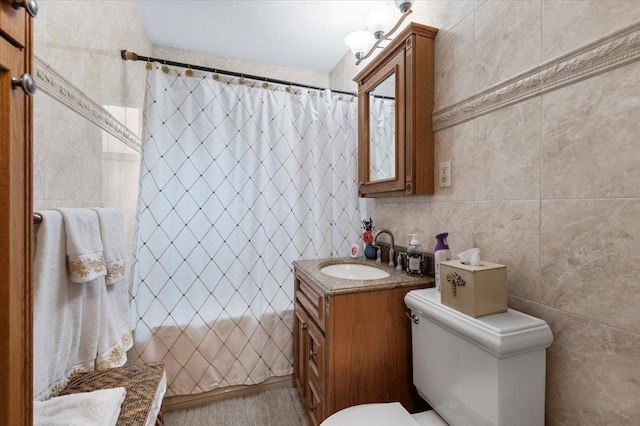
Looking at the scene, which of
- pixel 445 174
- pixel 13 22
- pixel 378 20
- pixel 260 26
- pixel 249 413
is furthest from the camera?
pixel 260 26

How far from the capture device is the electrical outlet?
1217 mm

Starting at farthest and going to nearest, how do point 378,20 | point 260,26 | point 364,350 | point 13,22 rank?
1. point 260,26
2. point 378,20
3. point 364,350
4. point 13,22

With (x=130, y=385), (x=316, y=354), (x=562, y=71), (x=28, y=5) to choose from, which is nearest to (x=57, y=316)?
(x=130, y=385)

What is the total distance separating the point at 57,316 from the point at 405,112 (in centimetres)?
157

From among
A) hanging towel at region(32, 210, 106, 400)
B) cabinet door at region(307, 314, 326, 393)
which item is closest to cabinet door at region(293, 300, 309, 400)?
cabinet door at region(307, 314, 326, 393)

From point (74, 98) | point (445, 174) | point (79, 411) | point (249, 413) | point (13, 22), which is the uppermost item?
point (74, 98)

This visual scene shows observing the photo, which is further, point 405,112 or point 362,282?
point 405,112

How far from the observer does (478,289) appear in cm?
83

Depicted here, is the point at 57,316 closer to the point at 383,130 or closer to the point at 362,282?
the point at 362,282

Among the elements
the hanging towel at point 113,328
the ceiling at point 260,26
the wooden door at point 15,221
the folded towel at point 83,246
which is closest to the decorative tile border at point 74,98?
the folded towel at point 83,246

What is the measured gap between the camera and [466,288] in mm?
857

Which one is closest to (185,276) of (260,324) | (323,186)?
(260,324)

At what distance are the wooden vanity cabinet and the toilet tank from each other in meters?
0.22

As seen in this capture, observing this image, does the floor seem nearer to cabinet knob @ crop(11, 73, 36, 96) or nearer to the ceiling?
cabinet knob @ crop(11, 73, 36, 96)
